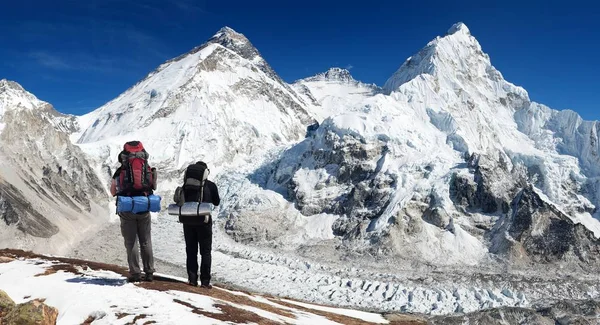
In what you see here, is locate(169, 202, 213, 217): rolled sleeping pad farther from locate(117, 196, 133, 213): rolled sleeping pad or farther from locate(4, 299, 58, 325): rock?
locate(4, 299, 58, 325): rock

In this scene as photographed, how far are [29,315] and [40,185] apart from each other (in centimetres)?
10127

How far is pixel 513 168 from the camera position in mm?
124875

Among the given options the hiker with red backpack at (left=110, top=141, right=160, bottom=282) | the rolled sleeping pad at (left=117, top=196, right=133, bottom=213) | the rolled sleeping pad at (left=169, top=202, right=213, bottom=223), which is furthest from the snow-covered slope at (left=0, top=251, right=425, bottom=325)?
the rolled sleeping pad at (left=169, top=202, right=213, bottom=223)

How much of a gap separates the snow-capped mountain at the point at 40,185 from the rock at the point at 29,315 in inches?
2752

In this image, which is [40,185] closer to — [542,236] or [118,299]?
[542,236]

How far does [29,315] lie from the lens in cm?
1024

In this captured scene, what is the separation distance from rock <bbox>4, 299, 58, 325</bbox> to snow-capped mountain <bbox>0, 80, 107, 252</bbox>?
69.9 metres

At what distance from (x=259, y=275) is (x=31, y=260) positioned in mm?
59598

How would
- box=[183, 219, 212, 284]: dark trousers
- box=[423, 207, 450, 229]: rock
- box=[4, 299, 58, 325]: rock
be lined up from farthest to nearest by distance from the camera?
1. box=[423, 207, 450, 229]: rock
2. box=[183, 219, 212, 284]: dark trousers
3. box=[4, 299, 58, 325]: rock

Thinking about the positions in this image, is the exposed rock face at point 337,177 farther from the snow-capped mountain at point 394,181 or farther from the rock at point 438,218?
the rock at point 438,218

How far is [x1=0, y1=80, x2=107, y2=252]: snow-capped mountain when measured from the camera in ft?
250

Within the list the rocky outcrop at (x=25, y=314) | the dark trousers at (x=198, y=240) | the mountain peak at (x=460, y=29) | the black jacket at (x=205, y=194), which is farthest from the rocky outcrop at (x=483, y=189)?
the mountain peak at (x=460, y=29)

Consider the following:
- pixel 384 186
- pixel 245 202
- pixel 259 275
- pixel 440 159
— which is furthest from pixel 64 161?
pixel 440 159

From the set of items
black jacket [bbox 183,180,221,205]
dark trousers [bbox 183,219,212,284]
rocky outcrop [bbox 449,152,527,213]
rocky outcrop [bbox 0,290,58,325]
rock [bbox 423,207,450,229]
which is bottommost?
rocky outcrop [bbox 0,290,58,325]
